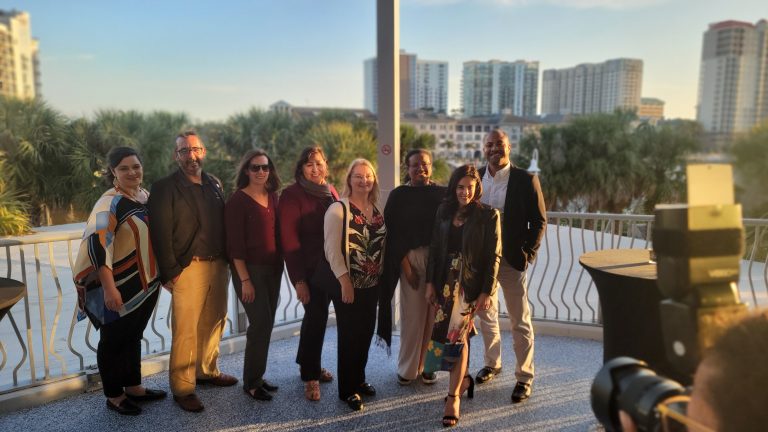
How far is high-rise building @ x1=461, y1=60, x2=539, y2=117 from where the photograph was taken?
36688 mm

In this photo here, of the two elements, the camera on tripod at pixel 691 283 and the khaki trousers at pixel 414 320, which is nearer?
the camera on tripod at pixel 691 283

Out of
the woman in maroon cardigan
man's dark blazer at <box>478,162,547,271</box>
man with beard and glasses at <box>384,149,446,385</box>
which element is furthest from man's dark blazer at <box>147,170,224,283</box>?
man's dark blazer at <box>478,162,547,271</box>

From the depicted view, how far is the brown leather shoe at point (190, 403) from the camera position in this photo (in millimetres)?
2924

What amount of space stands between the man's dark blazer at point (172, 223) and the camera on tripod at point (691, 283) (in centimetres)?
250

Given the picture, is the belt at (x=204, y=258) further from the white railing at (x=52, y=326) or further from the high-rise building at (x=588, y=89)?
the high-rise building at (x=588, y=89)

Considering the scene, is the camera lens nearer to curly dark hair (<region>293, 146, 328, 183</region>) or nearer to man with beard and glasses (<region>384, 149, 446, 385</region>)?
man with beard and glasses (<region>384, 149, 446, 385</region>)

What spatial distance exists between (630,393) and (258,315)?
250 centimetres

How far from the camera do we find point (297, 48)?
2752cm

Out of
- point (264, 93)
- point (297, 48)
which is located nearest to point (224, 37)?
point (264, 93)

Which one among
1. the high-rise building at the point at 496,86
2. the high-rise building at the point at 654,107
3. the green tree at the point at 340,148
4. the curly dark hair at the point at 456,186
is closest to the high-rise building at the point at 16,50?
the curly dark hair at the point at 456,186

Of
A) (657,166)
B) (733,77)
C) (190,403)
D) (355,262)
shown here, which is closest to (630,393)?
(733,77)

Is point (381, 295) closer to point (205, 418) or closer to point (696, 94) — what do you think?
point (205, 418)

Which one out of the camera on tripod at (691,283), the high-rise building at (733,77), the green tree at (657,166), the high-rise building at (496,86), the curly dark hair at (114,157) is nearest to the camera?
the camera on tripod at (691,283)

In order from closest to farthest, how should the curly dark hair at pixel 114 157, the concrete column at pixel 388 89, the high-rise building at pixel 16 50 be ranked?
1. the curly dark hair at pixel 114 157
2. the concrete column at pixel 388 89
3. the high-rise building at pixel 16 50
